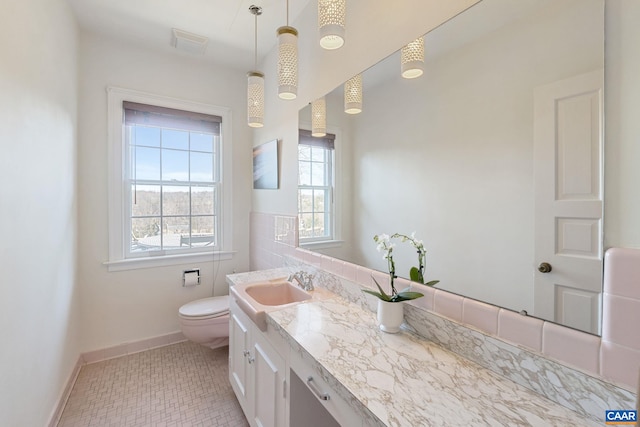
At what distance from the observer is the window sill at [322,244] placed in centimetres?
166

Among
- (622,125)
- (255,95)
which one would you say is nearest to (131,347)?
(255,95)

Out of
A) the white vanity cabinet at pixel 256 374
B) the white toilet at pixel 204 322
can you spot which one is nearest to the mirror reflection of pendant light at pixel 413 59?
the white vanity cabinet at pixel 256 374

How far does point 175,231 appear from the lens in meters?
2.62

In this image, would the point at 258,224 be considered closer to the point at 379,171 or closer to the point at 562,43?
the point at 379,171

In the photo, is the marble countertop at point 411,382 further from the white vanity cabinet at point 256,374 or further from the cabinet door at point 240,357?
the cabinet door at point 240,357

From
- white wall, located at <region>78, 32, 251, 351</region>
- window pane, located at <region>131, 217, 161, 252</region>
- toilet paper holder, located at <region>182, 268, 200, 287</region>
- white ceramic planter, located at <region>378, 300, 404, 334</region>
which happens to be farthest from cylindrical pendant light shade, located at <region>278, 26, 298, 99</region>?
toilet paper holder, located at <region>182, 268, 200, 287</region>

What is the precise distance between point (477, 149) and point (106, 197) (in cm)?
279

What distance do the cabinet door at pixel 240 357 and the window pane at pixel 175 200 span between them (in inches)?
54.4

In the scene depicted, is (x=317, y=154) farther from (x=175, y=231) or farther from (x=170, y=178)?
(x=175, y=231)

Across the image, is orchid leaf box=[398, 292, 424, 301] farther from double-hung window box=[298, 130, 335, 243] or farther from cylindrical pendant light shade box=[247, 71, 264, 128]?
cylindrical pendant light shade box=[247, 71, 264, 128]

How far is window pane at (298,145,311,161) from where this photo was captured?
6.30 ft

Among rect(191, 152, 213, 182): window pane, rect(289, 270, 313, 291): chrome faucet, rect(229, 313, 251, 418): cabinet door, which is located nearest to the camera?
rect(229, 313, 251, 418): cabinet door

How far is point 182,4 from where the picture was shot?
188 cm

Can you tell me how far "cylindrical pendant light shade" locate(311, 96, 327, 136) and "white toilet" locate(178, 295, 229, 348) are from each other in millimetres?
1669
